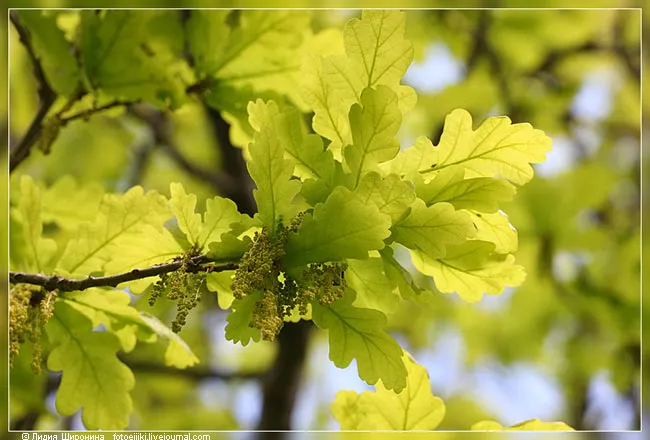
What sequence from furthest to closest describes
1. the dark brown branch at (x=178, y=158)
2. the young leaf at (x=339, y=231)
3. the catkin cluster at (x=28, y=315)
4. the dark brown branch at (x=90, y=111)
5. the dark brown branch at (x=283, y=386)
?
the dark brown branch at (x=178, y=158), the dark brown branch at (x=283, y=386), the dark brown branch at (x=90, y=111), the catkin cluster at (x=28, y=315), the young leaf at (x=339, y=231)

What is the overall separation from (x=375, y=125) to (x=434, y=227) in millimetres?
82

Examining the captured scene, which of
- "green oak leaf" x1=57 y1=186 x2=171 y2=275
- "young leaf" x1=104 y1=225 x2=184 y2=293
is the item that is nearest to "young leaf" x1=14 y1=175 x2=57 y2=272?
"green oak leaf" x1=57 y1=186 x2=171 y2=275

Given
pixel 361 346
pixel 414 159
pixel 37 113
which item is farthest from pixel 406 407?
pixel 37 113

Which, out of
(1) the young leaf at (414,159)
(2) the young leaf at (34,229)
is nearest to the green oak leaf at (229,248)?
(1) the young leaf at (414,159)

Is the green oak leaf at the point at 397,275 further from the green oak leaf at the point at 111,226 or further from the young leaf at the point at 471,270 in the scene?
the green oak leaf at the point at 111,226

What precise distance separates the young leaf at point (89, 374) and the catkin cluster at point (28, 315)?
3 centimetres

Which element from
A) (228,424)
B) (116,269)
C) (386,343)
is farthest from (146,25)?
(228,424)

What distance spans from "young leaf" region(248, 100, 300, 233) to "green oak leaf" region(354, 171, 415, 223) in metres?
0.05

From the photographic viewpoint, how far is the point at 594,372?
1479 mm

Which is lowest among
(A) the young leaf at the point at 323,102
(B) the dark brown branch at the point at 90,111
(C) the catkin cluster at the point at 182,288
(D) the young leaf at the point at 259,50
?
(C) the catkin cluster at the point at 182,288

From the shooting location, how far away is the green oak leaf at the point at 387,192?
1.61ft

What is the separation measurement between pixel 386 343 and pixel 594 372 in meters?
1.08

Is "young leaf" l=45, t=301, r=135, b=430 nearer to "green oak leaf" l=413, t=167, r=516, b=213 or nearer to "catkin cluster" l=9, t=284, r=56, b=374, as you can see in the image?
"catkin cluster" l=9, t=284, r=56, b=374

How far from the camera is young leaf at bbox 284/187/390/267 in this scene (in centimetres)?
48
